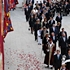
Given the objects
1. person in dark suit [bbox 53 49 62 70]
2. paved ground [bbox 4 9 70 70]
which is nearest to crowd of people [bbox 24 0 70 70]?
person in dark suit [bbox 53 49 62 70]

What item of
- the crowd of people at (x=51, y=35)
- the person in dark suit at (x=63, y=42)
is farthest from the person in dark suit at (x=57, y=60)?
the person in dark suit at (x=63, y=42)

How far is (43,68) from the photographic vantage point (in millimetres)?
15250

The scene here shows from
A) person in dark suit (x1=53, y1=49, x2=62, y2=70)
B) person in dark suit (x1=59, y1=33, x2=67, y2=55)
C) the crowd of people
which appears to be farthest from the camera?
person in dark suit (x1=59, y1=33, x2=67, y2=55)

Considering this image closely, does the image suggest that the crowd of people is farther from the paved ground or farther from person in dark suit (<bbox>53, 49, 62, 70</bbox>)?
the paved ground

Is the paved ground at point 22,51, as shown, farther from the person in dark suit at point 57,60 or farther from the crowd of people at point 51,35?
the person in dark suit at point 57,60

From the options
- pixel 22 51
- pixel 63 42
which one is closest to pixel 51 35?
pixel 63 42

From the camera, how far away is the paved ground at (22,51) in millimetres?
15508

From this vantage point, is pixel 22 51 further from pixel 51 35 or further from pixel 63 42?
pixel 63 42

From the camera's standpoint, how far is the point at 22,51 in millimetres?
17797

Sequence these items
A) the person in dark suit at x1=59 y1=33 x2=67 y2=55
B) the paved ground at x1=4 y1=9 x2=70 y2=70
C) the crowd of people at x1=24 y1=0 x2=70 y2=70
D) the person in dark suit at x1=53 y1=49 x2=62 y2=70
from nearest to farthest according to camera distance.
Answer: the person in dark suit at x1=53 y1=49 x2=62 y2=70 → the crowd of people at x1=24 y1=0 x2=70 y2=70 → the paved ground at x1=4 y1=9 x2=70 y2=70 → the person in dark suit at x1=59 y1=33 x2=67 y2=55

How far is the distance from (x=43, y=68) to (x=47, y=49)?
3.60ft

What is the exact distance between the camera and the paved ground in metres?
15.5

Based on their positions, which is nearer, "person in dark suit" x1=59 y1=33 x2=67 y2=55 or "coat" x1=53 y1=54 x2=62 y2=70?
"coat" x1=53 y1=54 x2=62 y2=70

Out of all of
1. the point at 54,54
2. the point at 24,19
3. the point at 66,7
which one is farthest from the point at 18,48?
the point at 66,7
